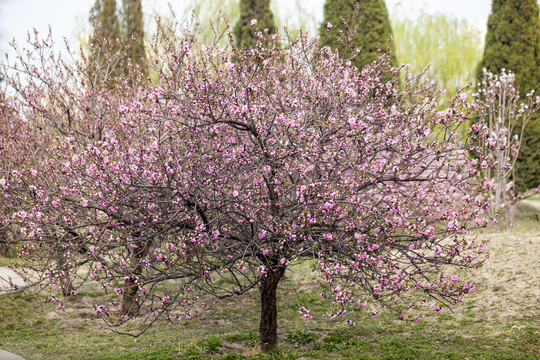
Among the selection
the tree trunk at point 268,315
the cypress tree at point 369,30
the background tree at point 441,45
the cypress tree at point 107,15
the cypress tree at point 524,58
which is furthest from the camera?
the background tree at point 441,45

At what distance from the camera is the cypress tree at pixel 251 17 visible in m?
19.9

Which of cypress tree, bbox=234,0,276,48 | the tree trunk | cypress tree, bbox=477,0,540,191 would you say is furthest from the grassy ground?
cypress tree, bbox=234,0,276,48

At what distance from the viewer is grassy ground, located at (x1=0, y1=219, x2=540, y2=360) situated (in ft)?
20.8

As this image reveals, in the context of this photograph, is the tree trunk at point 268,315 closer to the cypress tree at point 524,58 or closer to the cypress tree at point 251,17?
the cypress tree at point 524,58

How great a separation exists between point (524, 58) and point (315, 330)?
14.0 metres

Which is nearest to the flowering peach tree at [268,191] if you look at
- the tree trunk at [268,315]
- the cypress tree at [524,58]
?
the tree trunk at [268,315]

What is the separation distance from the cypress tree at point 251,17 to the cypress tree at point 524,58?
8944mm

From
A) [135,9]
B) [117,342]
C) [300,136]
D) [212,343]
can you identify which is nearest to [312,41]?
[300,136]

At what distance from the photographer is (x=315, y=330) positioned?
7590 mm

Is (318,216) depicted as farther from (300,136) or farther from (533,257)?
(533,257)

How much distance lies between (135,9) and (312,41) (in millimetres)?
17444

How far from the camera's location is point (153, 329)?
334 inches

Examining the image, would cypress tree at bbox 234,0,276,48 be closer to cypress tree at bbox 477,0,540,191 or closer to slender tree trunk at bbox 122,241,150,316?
cypress tree at bbox 477,0,540,191

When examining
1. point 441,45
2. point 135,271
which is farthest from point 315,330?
point 441,45
